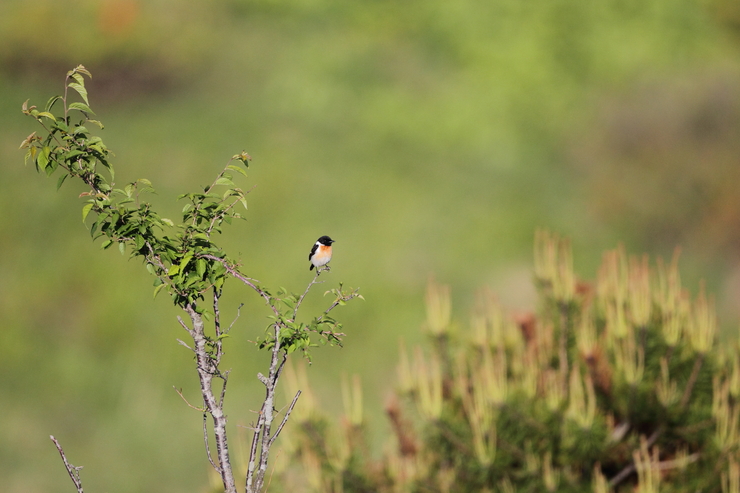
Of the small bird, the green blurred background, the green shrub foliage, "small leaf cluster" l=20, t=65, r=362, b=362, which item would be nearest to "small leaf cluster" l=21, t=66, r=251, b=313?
"small leaf cluster" l=20, t=65, r=362, b=362

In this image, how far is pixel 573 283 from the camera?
5.41m

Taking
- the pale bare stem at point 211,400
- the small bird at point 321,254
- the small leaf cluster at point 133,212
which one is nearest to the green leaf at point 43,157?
the small leaf cluster at point 133,212

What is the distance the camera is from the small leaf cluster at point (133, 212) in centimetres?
197

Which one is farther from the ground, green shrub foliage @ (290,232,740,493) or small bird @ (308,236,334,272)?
green shrub foliage @ (290,232,740,493)

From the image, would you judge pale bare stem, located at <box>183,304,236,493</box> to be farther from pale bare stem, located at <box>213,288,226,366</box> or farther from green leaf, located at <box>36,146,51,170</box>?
green leaf, located at <box>36,146,51,170</box>

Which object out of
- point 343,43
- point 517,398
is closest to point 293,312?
point 517,398

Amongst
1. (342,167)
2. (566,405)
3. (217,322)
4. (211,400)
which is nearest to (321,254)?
(217,322)

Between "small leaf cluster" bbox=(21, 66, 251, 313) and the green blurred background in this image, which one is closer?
"small leaf cluster" bbox=(21, 66, 251, 313)

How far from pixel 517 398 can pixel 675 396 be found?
43.0 inches

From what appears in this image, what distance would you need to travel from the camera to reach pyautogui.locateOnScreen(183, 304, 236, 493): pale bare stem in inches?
79.9

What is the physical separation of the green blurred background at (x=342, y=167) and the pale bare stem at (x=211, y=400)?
879cm

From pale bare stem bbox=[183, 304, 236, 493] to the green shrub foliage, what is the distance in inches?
106

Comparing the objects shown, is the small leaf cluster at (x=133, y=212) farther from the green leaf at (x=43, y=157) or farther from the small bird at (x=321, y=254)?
the small bird at (x=321, y=254)

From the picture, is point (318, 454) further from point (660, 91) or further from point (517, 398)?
point (660, 91)
